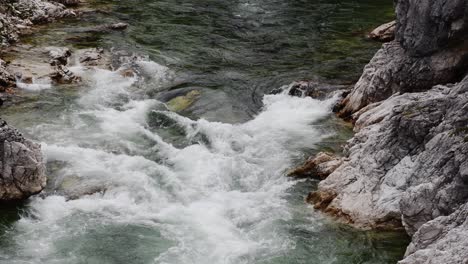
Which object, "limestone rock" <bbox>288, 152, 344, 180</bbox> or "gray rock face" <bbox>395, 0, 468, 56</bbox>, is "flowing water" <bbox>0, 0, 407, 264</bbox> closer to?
"limestone rock" <bbox>288, 152, 344, 180</bbox>

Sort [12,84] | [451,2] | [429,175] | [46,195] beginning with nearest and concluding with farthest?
1. [429,175]
2. [46,195]
3. [451,2]
4. [12,84]

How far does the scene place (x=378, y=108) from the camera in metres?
20.6

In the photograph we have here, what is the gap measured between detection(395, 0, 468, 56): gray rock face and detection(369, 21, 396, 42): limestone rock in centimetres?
958

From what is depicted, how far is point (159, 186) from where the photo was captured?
17484mm

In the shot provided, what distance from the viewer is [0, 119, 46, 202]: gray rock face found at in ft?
52.2

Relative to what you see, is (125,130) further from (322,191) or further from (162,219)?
(322,191)

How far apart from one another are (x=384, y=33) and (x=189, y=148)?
16.2 metres

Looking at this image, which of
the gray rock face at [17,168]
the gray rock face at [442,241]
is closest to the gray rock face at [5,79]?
the gray rock face at [17,168]

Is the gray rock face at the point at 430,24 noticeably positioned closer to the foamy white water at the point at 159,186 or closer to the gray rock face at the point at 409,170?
the gray rock face at the point at 409,170

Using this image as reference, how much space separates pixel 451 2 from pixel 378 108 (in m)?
4.28

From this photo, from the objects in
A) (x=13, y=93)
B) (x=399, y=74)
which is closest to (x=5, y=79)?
(x=13, y=93)

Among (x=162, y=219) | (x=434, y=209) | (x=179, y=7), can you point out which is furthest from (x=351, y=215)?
(x=179, y=7)

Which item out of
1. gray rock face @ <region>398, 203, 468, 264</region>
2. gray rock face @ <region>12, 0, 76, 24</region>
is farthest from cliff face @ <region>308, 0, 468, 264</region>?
gray rock face @ <region>12, 0, 76, 24</region>

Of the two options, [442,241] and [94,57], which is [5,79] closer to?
[94,57]
